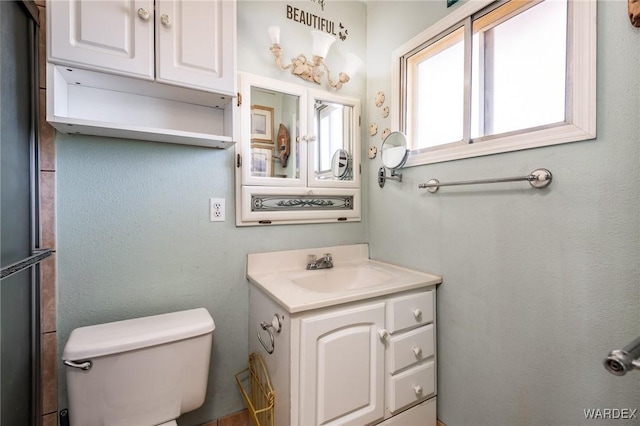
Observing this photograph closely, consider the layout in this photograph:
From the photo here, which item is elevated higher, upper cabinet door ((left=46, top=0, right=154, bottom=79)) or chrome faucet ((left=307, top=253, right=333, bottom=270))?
upper cabinet door ((left=46, top=0, right=154, bottom=79))

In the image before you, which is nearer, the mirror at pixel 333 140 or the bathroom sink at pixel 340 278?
the bathroom sink at pixel 340 278

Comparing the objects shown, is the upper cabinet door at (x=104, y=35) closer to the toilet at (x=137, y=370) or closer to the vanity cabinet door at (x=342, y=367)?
the toilet at (x=137, y=370)

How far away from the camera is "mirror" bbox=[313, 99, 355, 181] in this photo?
173cm

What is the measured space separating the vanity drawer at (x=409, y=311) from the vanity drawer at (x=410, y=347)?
39 mm

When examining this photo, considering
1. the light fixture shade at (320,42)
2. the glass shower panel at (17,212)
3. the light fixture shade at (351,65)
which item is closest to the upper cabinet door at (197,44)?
the glass shower panel at (17,212)

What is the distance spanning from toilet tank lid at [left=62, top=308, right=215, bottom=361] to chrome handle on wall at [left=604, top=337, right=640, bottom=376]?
4.04ft

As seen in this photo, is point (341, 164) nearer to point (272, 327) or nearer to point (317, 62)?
point (317, 62)

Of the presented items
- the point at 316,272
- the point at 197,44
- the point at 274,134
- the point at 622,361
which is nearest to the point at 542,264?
the point at 622,361

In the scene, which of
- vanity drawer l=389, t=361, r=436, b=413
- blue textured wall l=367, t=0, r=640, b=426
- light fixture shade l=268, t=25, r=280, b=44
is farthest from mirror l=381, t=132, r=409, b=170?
vanity drawer l=389, t=361, r=436, b=413

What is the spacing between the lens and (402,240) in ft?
5.38

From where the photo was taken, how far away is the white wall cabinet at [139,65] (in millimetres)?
979

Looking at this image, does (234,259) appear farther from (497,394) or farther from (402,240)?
(497,394)

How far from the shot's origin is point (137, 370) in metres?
1.03

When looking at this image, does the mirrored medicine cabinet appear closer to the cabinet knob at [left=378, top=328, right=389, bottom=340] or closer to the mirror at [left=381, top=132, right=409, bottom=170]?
the mirror at [left=381, top=132, right=409, bottom=170]
